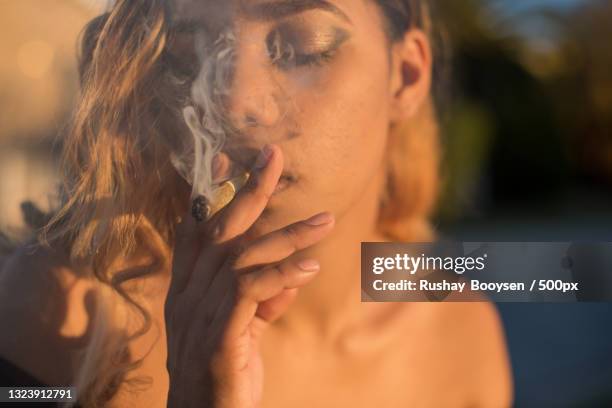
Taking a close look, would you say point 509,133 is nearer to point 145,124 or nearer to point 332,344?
point 332,344

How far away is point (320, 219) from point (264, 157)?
182 mm

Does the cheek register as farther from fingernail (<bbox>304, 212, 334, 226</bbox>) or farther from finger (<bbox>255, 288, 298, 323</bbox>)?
finger (<bbox>255, 288, 298, 323</bbox>)

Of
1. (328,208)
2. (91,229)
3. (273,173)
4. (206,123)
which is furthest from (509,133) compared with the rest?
(91,229)

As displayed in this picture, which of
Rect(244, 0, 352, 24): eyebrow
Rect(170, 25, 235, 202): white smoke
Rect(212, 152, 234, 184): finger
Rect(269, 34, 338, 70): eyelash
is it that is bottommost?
Rect(212, 152, 234, 184): finger

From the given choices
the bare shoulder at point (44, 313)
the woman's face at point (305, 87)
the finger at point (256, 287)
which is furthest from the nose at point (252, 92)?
the bare shoulder at point (44, 313)

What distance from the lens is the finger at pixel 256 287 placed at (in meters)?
1.43

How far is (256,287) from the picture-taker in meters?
1.43

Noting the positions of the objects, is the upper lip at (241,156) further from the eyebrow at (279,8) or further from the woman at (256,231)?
the eyebrow at (279,8)

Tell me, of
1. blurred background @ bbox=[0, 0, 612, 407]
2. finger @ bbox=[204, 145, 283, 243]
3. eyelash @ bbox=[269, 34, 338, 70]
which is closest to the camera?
finger @ bbox=[204, 145, 283, 243]

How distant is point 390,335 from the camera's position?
1.75m

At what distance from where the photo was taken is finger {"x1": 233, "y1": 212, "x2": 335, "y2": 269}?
1436 millimetres

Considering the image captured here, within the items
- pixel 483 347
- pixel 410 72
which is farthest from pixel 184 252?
pixel 483 347

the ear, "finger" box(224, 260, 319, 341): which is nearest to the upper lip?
"finger" box(224, 260, 319, 341)

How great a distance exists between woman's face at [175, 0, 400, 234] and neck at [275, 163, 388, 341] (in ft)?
0.26
